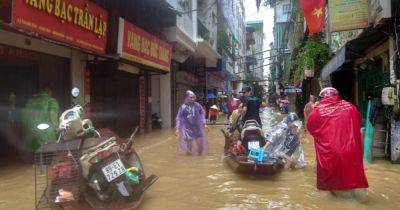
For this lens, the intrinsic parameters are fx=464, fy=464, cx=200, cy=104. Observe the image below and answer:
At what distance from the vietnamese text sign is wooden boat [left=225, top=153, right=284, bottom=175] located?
4.68 meters

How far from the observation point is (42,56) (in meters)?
11.5

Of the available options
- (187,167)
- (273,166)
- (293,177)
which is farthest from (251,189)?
(187,167)

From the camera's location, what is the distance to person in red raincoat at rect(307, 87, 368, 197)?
242 inches

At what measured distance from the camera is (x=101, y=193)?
5.45 m

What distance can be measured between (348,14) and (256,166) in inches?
212

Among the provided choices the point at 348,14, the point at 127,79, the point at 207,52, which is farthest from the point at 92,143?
the point at 207,52

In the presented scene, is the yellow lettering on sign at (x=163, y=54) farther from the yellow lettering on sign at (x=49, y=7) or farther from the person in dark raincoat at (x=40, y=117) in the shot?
the yellow lettering on sign at (x=49, y=7)

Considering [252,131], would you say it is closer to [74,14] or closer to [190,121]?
[190,121]

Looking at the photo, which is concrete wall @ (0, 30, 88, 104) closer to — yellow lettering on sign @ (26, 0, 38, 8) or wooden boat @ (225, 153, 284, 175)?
Answer: yellow lettering on sign @ (26, 0, 38, 8)

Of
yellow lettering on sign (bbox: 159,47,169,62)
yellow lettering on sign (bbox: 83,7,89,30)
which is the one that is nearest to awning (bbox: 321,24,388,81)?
yellow lettering on sign (bbox: 159,47,169,62)

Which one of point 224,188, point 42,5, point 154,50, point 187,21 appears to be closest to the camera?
point 224,188

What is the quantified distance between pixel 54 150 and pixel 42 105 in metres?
4.34

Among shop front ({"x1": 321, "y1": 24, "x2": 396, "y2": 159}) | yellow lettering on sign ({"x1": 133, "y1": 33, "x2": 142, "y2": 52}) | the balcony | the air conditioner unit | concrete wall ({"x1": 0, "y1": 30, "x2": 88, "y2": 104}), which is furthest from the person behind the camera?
the balcony

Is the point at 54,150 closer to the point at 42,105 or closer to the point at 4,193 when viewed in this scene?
the point at 4,193
